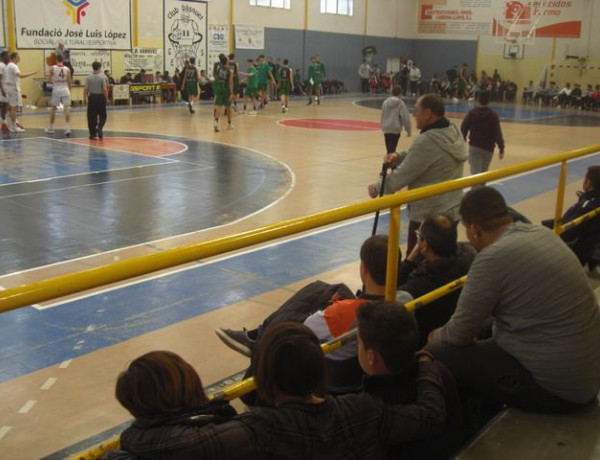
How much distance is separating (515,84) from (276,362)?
125ft

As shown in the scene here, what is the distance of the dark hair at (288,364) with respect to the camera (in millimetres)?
2385

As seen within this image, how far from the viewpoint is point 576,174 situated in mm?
14672

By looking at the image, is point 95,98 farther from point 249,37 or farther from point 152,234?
point 249,37

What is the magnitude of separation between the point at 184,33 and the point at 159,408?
1208 inches

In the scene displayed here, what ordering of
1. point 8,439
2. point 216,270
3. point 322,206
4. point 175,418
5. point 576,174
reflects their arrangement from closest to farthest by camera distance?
1. point 175,418
2. point 8,439
3. point 216,270
4. point 322,206
5. point 576,174

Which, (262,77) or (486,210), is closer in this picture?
(486,210)

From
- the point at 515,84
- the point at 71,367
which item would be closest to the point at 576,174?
the point at 71,367

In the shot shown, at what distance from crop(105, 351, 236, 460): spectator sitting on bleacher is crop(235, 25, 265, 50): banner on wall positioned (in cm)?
3278

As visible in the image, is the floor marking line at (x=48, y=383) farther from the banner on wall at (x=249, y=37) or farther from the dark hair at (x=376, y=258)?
the banner on wall at (x=249, y=37)

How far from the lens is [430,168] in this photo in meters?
6.05

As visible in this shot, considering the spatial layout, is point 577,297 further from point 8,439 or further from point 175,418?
point 8,439

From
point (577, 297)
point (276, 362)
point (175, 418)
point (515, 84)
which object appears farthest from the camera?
point (515, 84)

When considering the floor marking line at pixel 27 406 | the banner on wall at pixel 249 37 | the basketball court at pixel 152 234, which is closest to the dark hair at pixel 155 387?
the basketball court at pixel 152 234

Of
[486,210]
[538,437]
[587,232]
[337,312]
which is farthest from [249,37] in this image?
[538,437]
